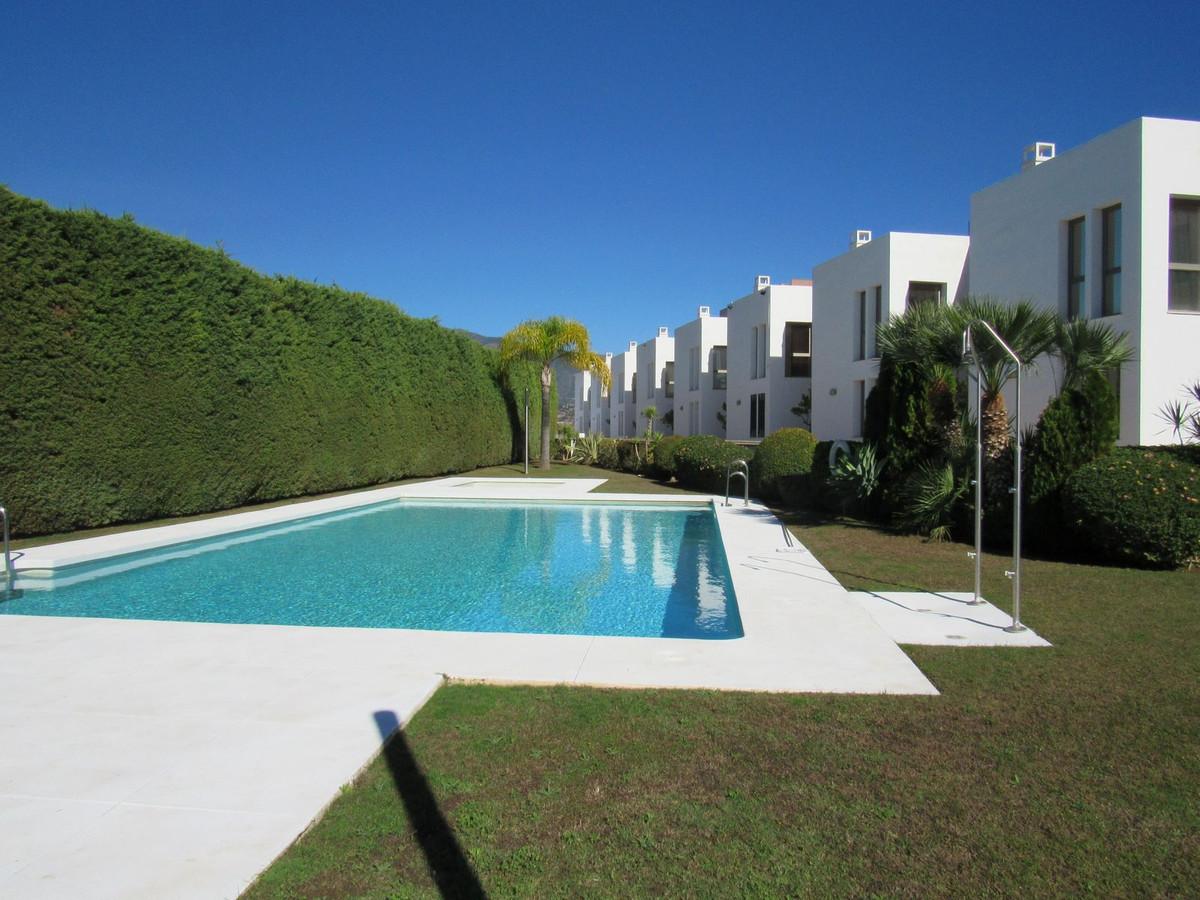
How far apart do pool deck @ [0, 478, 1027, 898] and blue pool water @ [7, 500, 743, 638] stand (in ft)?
3.99

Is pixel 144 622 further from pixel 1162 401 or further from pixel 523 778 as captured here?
pixel 1162 401

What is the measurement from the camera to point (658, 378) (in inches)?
1662

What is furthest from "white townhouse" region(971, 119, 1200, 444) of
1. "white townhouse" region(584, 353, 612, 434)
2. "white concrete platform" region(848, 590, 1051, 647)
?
"white townhouse" region(584, 353, 612, 434)

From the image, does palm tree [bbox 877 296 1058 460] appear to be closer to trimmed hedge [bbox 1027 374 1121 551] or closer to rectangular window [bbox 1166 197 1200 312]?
trimmed hedge [bbox 1027 374 1121 551]

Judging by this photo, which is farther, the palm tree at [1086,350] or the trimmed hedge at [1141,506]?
the palm tree at [1086,350]

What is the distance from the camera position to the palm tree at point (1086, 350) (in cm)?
1016

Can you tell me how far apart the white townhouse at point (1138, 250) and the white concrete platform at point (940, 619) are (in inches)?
234

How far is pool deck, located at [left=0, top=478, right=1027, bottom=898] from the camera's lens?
3023mm

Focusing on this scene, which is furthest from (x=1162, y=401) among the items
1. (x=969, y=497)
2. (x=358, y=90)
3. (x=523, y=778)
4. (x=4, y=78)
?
(x=4, y=78)

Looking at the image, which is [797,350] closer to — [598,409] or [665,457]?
[665,457]

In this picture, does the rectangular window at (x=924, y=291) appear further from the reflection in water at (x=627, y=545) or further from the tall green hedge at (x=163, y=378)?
the tall green hedge at (x=163, y=378)

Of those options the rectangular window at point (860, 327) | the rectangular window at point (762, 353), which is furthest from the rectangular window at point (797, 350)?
the rectangular window at point (860, 327)

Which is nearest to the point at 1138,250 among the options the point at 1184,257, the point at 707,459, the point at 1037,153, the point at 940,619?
the point at 1184,257

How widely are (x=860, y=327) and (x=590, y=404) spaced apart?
159 feet
